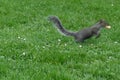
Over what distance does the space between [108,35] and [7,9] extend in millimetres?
3281

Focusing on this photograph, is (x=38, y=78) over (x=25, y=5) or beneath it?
beneath

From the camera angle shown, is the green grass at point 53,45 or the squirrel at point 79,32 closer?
the green grass at point 53,45

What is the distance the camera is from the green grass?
6.16 meters

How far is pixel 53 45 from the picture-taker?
24.7 ft

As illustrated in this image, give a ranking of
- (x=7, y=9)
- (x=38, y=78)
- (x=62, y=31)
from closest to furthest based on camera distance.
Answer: (x=38, y=78) → (x=62, y=31) → (x=7, y=9)

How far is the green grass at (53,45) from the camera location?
616 cm

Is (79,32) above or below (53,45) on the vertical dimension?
above

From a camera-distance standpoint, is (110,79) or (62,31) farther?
(62,31)

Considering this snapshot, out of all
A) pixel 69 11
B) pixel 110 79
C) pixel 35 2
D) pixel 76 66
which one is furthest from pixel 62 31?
pixel 35 2

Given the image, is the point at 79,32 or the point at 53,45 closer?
the point at 53,45

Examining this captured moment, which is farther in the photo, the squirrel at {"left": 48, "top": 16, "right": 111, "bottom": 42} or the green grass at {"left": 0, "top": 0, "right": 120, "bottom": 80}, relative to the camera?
the squirrel at {"left": 48, "top": 16, "right": 111, "bottom": 42}

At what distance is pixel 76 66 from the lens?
6500mm

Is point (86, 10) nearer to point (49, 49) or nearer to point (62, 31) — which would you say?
point (62, 31)

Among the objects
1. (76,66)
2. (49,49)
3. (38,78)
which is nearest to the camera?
(38,78)
